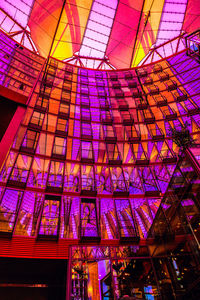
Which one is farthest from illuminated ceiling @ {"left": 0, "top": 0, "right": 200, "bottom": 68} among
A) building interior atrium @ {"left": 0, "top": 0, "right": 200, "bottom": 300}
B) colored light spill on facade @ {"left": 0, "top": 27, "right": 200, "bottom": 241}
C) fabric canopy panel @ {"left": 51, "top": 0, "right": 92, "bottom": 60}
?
colored light spill on facade @ {"left": 0, "top": 27, "right": 200, "bottom": 241}

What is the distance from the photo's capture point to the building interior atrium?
33.0 feet

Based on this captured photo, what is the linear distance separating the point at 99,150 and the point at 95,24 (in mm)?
20209

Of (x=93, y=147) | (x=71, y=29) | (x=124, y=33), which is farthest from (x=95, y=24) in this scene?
(x=93, y=147)

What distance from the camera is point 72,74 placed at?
30.9 meters

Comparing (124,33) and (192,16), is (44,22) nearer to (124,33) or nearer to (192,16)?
(124,33)

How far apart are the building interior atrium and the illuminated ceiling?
5.8 inches

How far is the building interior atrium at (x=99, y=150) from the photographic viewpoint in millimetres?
10070

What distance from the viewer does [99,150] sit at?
2148 cm

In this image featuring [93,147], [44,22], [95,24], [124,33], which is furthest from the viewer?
[124,33]

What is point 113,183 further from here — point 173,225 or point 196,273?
point 196,273

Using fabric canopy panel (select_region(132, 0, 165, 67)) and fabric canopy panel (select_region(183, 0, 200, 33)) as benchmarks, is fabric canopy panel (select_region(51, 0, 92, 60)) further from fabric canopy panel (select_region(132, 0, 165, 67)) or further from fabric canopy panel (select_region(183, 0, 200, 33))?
fabric canopy panel (select_region(183, 0, 200, 33))

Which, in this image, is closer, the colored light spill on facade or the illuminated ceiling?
the colored light spill on facade

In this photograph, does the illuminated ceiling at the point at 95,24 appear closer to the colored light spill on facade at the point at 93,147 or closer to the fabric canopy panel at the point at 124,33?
the fabric canopy panel at the point at 124,33

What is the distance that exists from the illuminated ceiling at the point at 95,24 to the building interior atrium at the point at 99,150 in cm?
15
